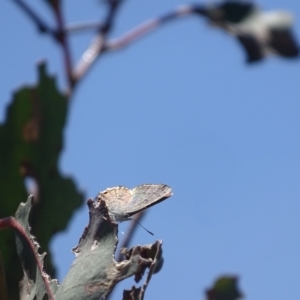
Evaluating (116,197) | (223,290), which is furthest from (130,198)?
(223,290)

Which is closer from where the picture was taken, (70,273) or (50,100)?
(70,273)

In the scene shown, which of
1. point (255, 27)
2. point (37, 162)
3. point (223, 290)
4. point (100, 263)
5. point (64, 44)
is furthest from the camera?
point (255, 27)

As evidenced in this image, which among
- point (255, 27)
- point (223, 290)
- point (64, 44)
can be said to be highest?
point (64, 44)

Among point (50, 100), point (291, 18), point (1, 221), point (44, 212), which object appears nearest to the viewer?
point (1, 221)

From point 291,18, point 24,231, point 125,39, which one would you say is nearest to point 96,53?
point 125,39

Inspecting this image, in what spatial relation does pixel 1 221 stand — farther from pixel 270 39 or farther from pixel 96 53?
pixel 270 39

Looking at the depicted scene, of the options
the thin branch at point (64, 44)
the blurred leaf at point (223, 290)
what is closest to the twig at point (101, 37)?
the thin branch at point (64, 44)

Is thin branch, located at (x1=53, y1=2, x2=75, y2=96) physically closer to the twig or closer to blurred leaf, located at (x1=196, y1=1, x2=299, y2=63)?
the twig

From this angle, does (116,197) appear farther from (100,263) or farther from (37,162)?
(37,162)
